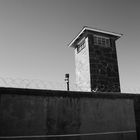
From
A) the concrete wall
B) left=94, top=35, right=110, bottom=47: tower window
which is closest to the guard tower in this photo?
left=94, top=35, right=110, bottom=47: tower window

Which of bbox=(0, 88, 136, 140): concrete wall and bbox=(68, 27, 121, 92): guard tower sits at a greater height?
bbox=(68, 27, 121, 92): guard tower

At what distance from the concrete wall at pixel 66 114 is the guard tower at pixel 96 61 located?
346cm

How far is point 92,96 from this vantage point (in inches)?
309

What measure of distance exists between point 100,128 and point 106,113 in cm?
74

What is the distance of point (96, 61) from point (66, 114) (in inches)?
241

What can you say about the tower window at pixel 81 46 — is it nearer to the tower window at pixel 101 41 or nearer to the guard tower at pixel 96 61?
the guard tower at pixel 96 61

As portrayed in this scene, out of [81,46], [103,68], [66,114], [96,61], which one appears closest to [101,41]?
[81,46]

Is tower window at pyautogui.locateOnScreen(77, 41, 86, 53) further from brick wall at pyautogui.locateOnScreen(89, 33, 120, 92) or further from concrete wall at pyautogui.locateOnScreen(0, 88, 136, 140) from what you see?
concrete wall at pyautogui.locateOnScreen(0, 88, 136, 140)

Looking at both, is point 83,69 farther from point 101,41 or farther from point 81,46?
point 101,41

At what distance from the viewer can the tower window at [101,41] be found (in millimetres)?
13116

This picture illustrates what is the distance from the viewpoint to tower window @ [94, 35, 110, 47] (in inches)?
516

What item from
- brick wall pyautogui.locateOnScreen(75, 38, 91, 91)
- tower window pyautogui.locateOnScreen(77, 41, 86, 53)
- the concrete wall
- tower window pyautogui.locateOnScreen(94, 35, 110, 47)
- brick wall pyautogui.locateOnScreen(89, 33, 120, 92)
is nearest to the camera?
the concrete wall

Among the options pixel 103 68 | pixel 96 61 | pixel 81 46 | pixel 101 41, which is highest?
pixel 101 41

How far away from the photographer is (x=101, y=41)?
43.7ft
